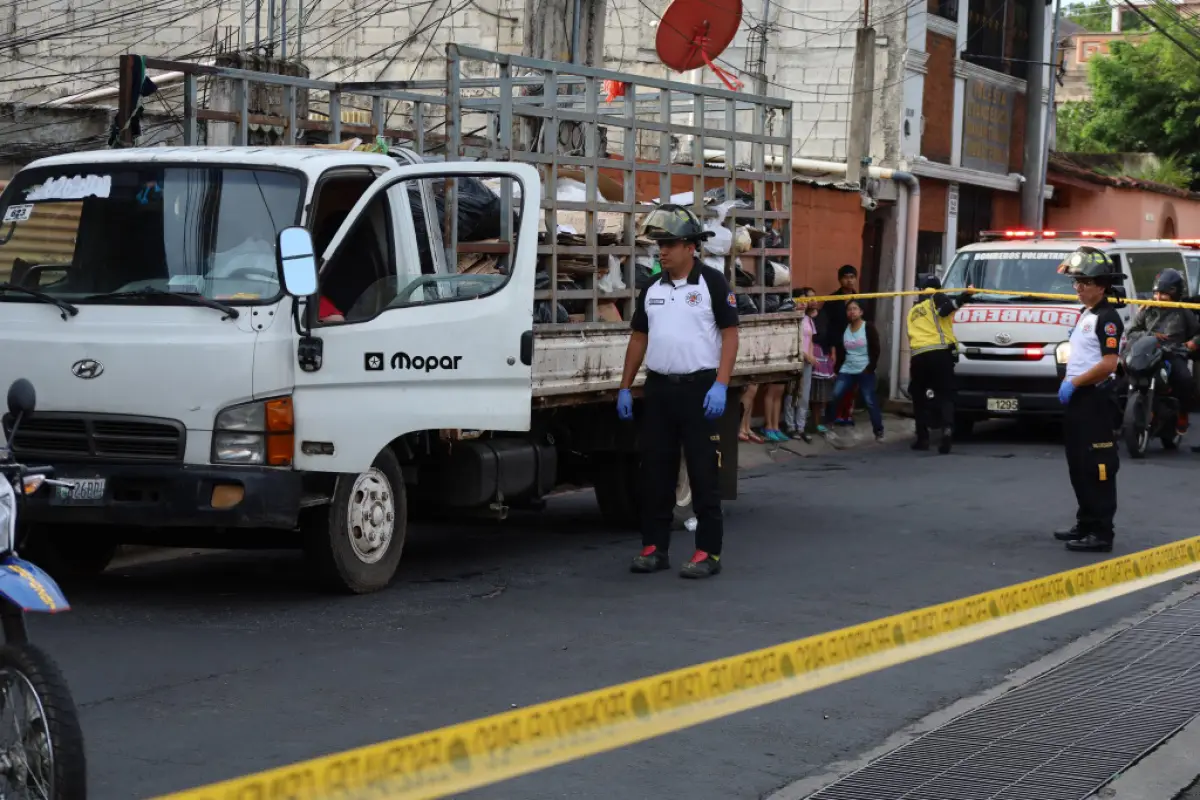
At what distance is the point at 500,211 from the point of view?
9.46 meters

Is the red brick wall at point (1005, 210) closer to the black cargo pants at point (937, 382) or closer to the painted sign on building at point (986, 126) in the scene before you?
the painted sign on building at point (986, 126)

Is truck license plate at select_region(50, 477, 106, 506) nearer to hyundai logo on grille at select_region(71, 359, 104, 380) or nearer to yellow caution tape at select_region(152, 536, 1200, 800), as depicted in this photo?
hyundai logo on grille at select_region(71, 359, 104, 380)

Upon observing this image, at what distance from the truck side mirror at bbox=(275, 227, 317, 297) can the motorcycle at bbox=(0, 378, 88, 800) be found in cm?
325

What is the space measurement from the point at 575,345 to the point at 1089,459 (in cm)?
321

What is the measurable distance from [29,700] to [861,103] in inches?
726

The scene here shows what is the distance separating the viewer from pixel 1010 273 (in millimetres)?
19016

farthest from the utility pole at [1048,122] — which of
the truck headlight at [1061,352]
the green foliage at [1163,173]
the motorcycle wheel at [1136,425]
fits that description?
the green foliage at [1163,173]

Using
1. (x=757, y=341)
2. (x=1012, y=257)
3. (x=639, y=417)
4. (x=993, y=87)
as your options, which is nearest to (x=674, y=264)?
(x=639, y=417)

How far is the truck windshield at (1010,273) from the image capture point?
18.7 meters

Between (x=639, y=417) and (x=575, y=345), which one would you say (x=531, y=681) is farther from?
(x=639, y=417)

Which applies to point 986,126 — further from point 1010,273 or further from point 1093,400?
point 1093,400

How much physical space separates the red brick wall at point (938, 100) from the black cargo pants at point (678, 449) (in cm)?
1754

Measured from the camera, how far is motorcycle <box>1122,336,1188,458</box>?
16844 millimetres

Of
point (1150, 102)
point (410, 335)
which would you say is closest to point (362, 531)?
point (410, 335)
